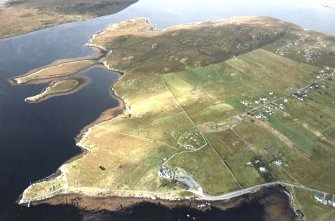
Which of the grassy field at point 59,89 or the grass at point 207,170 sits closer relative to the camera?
the grass at point 207,170

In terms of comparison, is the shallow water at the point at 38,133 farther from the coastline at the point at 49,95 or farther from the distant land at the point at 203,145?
the distant land at the point at 203,145

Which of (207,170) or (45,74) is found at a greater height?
(207,170)

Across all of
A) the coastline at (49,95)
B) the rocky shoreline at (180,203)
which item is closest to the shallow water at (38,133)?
the coastline at (49,95)

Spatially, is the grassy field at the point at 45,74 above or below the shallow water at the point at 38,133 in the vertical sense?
below

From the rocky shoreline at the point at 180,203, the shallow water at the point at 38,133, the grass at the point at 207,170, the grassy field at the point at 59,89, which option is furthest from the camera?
the grassy field at the point at 59,89

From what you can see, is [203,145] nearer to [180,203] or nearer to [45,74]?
[180,203]

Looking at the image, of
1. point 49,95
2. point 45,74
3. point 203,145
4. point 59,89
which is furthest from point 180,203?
point 45,74

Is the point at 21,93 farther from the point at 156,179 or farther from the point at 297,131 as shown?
the point at 297,131

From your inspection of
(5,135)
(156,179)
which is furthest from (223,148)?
(5,135)
